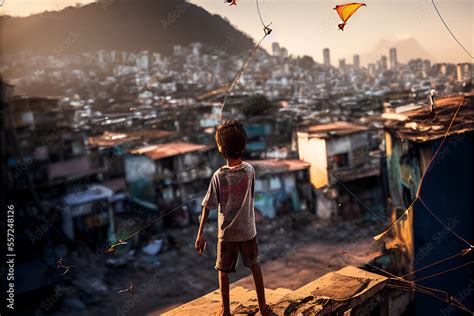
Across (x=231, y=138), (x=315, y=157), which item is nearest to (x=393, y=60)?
(x=315, y=157)

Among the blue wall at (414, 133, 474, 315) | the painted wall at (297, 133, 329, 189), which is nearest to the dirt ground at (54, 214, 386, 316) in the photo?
the painted wall at (297, 133, 329, 189)

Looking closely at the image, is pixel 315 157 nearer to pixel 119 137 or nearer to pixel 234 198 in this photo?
pixel 119 137

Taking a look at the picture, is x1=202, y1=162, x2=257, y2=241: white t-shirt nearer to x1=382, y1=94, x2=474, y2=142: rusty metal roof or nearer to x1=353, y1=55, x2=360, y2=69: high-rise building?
x1=382, y1=94, x2=474, y2=142: rusty metal roof

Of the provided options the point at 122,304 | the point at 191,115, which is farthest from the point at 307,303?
the point at 191,115

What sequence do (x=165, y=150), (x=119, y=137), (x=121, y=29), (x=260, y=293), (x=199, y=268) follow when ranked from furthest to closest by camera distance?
(x=121, y=29)
(x=119, y=137)
(x=165, y=150)
(x=199, y=268)
(x=260, y=293)

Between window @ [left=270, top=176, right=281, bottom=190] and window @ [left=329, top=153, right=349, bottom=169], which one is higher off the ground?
window @ [left=329, top=153, right=349, bottom=169]

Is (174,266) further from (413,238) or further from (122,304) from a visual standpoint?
(413,238)

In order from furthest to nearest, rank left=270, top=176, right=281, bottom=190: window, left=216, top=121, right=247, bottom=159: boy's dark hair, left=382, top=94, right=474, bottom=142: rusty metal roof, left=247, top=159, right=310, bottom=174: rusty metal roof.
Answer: left=270, top=176, right=281, bottom=190: window
left=247, top=159, right=310, bottom=174: rusty metal roof
left=382, top=94, right=474, bottom=142: rusty metal roof
left=216, top=121, right=247, bottom=159: boy's dark hair

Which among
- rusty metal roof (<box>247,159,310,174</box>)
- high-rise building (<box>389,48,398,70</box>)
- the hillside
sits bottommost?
rusty metal roof (<box>247,159,310,174</box>)
